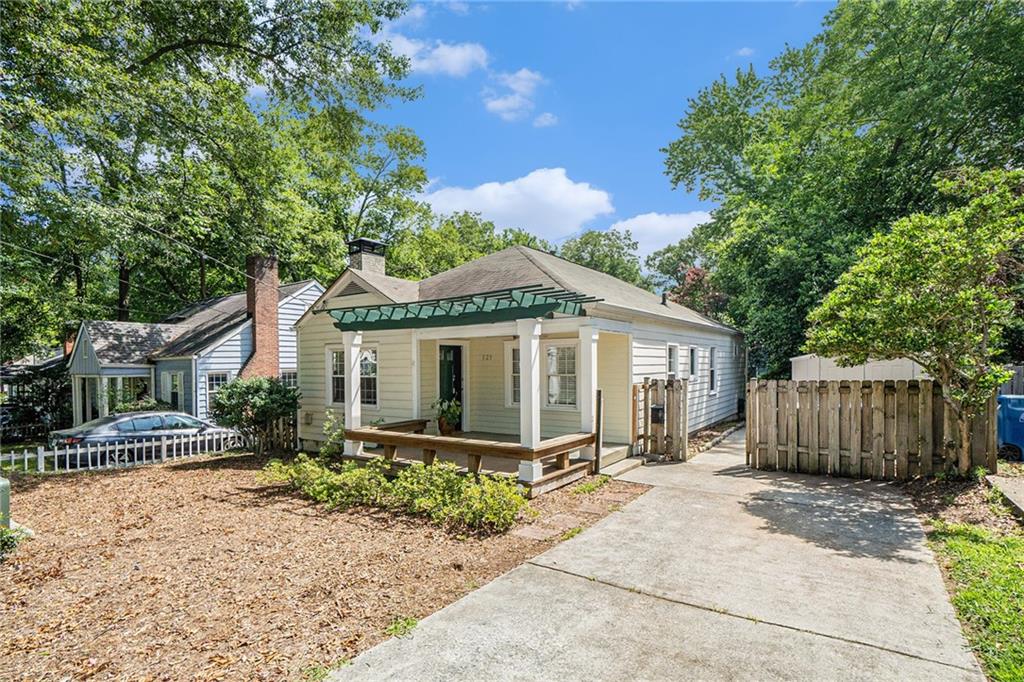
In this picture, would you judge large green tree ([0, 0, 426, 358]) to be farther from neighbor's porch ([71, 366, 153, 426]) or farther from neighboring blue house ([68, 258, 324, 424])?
neighbor's porch ([71, 366, 153, 426])

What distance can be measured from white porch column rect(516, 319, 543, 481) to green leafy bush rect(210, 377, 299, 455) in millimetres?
7941

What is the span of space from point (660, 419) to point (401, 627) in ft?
24.8

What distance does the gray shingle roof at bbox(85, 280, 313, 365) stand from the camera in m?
15.9

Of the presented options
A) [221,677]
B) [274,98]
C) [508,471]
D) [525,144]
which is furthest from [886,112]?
[221,677]

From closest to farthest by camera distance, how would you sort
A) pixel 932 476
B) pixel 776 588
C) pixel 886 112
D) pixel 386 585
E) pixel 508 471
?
pixel 776 588 < pixel 386 585 < pixel 932 476 < pixel 508 471 < pixel 886 112

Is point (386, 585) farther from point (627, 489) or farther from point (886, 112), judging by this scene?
point (886, 112)

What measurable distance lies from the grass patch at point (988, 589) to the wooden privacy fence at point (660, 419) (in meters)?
4.54

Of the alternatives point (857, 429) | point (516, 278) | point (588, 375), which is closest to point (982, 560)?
point (857, 429)

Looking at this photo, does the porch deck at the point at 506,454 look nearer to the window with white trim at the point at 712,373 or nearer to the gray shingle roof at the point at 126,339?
the window with white trim at the point at 712,373

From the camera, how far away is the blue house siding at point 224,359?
15.3 meters

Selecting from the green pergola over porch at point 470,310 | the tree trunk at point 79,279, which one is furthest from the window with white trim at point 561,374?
the tree trunk at point 79,279

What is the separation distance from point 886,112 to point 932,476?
13611mm

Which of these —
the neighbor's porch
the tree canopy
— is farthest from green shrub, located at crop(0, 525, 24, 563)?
the tree canopy

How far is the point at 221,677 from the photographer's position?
3.12 m
